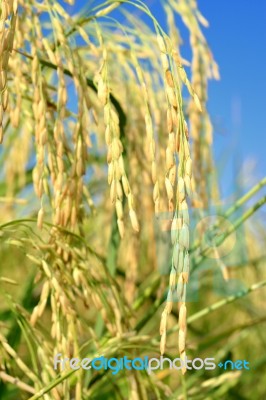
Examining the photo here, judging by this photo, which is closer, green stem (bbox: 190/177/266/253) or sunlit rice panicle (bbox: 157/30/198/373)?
sunlit rice panicle (bbox: 157/30/198/373)

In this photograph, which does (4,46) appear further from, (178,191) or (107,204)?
(107,204)

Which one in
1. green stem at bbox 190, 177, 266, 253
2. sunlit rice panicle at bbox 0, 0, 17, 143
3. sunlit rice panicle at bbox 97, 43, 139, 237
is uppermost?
sunlit rice panicle at bbox 0, 0, 17, 143

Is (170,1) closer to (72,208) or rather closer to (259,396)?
(72,208)

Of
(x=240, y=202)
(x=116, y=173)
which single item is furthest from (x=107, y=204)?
(x=116, y=173)

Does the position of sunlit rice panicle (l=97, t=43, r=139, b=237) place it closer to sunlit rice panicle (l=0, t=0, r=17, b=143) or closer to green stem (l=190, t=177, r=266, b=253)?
sunlit rice panicle (l=0, t=0, r=17, b=143)

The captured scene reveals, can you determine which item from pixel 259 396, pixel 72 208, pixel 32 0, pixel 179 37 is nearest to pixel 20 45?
pixel 32 0

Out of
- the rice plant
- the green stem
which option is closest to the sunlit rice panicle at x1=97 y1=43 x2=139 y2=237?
the rice plant

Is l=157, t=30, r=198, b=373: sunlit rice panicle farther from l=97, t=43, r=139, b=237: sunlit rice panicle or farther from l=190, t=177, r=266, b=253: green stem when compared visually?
l=190, t=177, r=266, b=253: green stem

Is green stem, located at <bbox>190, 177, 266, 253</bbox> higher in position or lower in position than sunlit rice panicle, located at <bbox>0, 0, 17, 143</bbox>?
lower

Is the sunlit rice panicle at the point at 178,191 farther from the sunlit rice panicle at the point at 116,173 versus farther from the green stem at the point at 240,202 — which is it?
the green stem at the point at 240,202

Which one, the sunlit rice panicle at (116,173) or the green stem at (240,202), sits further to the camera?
the green stem at (240,202)

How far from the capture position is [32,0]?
1.13 meters

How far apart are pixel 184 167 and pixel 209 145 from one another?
0.68 meters

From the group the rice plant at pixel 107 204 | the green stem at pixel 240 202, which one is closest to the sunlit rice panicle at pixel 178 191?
the rice plant at pixel 107 204
